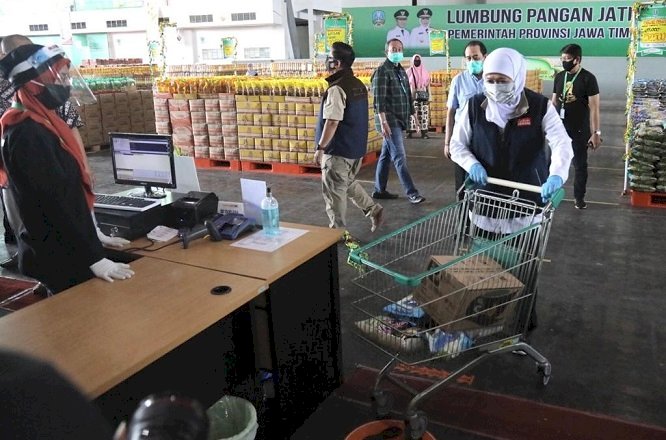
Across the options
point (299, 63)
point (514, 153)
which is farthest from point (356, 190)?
point (299, 63)

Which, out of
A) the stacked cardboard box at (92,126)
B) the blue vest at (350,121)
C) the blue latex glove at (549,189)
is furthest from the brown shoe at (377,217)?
the stacked cardboard box at (92,126)

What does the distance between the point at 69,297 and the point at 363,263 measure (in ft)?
3.89

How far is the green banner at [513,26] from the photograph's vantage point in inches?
569

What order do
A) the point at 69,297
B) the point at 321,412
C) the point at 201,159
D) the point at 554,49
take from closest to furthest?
the point at 69,297
the point at 321,412
the point at 201,159
the point at 554,49

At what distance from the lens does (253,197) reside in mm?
3086

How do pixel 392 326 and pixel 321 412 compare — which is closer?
pixel 392 326

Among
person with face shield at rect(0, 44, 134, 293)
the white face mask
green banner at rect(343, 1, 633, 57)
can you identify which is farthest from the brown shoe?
green banner at rect(343, 1, 633, 57)

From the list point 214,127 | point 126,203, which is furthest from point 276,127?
point 126,203

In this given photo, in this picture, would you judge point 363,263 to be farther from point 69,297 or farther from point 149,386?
point 69,297

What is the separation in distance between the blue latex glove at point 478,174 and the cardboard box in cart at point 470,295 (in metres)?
0.53

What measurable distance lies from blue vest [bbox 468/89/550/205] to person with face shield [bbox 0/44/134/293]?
6.17ft

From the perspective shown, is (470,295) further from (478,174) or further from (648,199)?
(648,199)

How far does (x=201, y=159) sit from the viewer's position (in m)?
9.13

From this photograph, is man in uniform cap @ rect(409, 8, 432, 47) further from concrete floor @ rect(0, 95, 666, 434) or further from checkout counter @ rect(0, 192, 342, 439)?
checkout counter @ rect(0, 192, 342, 439)
